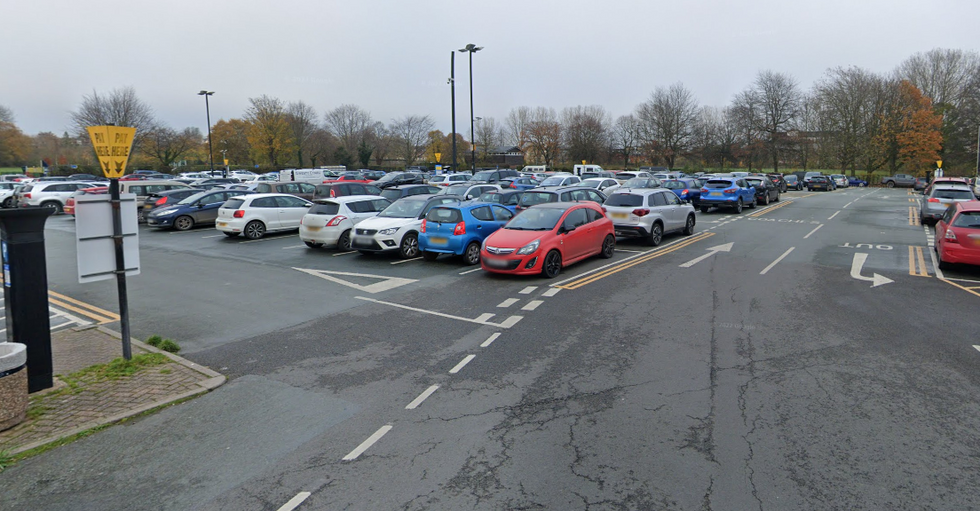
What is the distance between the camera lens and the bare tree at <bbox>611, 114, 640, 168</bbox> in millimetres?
79750

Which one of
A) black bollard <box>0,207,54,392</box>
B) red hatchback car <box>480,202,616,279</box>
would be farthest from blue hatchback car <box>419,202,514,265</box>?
black bollard <box>0,207,54,392</box>

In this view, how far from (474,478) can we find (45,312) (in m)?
5.18

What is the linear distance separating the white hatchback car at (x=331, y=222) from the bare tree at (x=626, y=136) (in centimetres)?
6572


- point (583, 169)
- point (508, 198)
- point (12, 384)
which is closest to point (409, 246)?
point (508, 198)

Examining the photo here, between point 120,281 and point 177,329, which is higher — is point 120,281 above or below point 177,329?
above

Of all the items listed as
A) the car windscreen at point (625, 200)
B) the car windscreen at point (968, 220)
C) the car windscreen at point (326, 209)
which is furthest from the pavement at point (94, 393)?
the car windscreen at point (968, 220)

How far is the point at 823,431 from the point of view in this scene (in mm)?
5449

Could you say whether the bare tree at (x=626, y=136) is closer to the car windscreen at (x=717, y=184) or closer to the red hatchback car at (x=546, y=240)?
the car windscreen at (x=717, y=184)

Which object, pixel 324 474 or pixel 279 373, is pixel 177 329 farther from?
pixel 324 474

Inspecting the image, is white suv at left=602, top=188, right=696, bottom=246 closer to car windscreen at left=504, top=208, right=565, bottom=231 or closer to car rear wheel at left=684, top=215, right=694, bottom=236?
car rear wheel at left=684, top=215, right=694, bottom=236

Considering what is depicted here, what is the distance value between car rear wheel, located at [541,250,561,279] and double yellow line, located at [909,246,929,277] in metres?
7.96

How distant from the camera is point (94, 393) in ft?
21.4

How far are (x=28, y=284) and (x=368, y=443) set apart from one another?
4.21m

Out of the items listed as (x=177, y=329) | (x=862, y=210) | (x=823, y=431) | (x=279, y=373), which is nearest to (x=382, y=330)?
(x=279, y=373)
